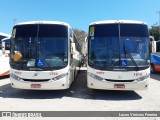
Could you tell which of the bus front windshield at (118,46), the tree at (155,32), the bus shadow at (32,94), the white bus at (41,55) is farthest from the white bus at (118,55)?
the tree at (155,32)

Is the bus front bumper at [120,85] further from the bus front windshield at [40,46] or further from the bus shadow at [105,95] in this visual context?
the bus front windshield at [40,46]

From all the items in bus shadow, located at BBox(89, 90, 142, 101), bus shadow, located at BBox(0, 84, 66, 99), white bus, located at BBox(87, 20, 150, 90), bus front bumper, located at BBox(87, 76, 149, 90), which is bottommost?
bus shadow, located at BBox(89, 90, 142, 101)

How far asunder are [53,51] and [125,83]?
308 centimetres

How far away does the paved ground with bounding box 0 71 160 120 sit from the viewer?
803cm

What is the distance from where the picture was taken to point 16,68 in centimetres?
951

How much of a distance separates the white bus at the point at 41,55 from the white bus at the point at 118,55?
1081 millimetres

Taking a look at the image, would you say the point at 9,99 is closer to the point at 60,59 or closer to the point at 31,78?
the point at 31,78

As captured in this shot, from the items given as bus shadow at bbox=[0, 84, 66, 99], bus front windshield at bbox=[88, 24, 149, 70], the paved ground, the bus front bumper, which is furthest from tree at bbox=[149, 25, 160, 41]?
bus shadow at bbox=[0, 84, 66, 99]

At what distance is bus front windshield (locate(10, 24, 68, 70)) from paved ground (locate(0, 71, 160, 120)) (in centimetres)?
128

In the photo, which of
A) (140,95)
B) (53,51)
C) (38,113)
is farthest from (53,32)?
(140,95)

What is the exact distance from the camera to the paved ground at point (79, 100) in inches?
316

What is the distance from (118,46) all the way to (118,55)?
0.38 metres

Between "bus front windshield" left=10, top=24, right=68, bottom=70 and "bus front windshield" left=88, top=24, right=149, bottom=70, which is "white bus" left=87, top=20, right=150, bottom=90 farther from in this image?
"bus front windshield" left=10, top=24, right=68, bottom=70

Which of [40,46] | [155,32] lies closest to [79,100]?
[40,46]
